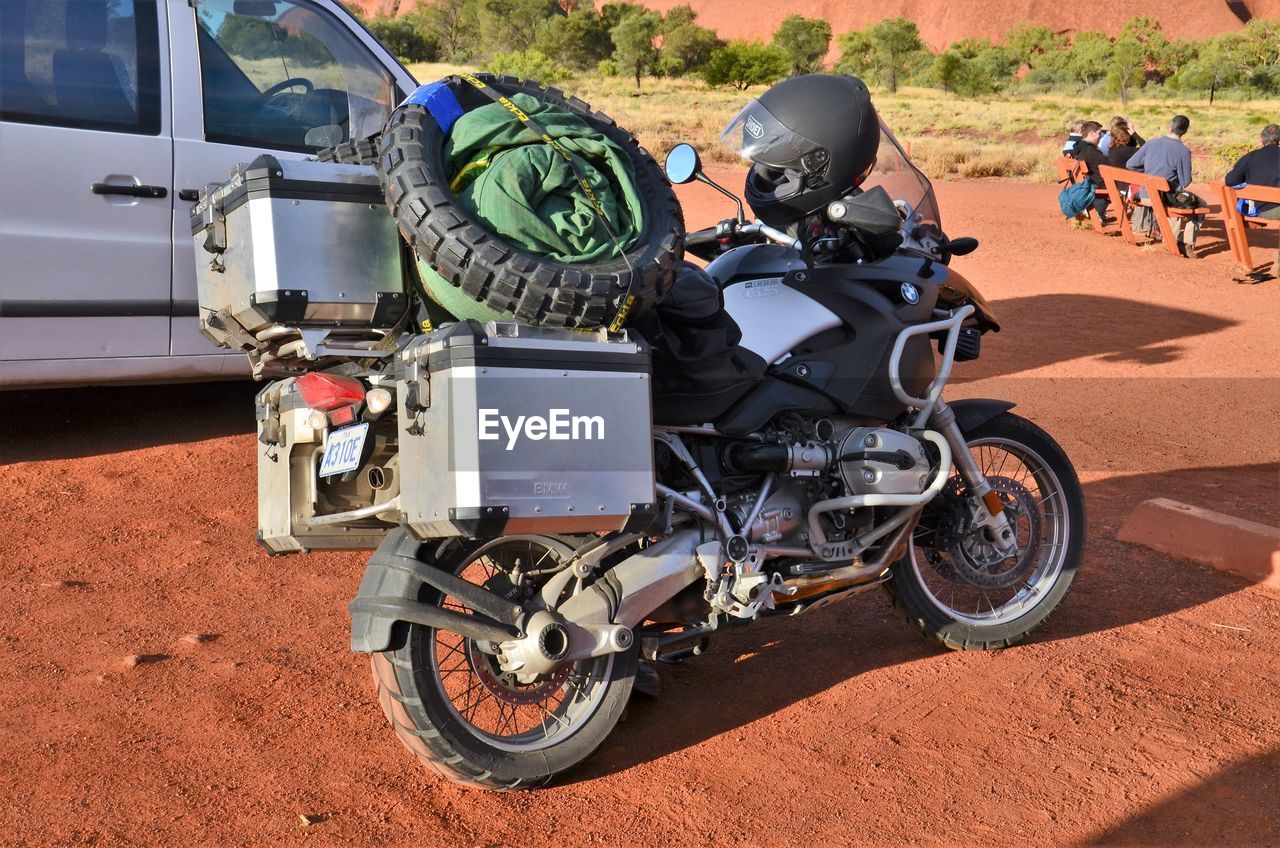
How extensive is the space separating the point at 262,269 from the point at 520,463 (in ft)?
2.62

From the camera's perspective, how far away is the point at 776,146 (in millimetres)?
4113

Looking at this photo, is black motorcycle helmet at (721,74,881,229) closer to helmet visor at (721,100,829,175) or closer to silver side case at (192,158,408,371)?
helmet visor at (721,100,829,175)

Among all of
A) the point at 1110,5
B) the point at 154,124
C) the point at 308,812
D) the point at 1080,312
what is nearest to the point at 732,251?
the point at 308,812

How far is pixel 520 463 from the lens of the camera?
300 cm

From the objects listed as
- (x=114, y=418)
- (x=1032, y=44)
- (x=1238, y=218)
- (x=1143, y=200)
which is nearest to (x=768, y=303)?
(x=114, y=418)

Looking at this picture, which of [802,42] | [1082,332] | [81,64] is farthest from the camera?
[802,42]

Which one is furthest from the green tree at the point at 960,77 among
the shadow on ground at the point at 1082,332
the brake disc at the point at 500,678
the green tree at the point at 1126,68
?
the brake disc at the point at 500,678

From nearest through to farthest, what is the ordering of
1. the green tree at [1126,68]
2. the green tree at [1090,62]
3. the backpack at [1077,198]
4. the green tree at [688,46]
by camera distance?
the backpack at [1077,198] → the green tree at [1126,68] → the green tree at [688,46] → the green tree at [1090,62]

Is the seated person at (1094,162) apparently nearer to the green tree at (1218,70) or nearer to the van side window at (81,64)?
the van side window at (81,64)

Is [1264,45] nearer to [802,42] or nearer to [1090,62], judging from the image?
[1090,62]

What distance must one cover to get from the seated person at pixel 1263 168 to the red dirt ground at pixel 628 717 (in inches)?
370

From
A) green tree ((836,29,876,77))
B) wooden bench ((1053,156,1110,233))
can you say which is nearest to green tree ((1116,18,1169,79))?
green tree ((836,29,876,77))

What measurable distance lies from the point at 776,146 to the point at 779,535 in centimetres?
124

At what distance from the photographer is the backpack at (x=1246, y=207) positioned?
1434cm
